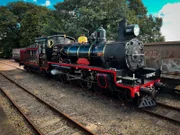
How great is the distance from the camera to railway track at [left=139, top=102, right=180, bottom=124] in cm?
492

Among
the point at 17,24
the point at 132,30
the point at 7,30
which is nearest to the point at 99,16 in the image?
the point at 132,30

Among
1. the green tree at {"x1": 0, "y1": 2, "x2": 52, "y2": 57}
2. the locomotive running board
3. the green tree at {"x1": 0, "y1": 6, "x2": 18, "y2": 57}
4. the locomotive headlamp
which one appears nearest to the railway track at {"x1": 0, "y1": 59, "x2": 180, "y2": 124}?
the locomotive running board

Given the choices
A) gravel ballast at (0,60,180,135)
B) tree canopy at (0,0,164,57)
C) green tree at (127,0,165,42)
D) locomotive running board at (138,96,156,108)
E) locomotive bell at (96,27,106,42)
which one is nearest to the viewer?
gravel ballast at (0,60,180,135)

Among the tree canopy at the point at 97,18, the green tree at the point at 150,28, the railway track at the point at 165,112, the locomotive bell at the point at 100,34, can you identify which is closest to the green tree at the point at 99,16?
the tree canopy at the point at 97,18

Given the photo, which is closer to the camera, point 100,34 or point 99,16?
point 100,34

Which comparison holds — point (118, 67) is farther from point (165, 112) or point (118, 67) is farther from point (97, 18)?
point (97, 18)

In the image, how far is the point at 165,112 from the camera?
5.45 metres

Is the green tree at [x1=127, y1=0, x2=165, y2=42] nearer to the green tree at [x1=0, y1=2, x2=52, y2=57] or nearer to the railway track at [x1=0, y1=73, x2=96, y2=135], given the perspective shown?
the railway track at [x1=0, y1=73, x2=96, y2=135]

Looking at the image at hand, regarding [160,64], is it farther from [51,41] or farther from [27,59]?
[27,59]

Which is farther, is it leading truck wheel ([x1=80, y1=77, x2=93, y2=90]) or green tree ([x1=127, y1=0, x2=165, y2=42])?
green tree ([x1=127, y1=0, x2=165, y2=42])

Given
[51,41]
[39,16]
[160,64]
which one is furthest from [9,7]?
[160,64]

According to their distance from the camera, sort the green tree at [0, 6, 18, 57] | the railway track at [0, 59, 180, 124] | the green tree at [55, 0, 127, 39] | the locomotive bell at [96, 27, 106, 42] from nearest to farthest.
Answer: the railway track at [0, 59, 180, 124] < the locomotive bell at [96, 27, 106, 42] < the green tree at [55, 0, 127, 39] < the green tree at [0, 6, 18, 57]

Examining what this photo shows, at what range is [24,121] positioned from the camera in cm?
500

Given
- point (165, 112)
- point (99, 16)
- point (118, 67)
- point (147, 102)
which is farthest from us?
point (99, 16)
